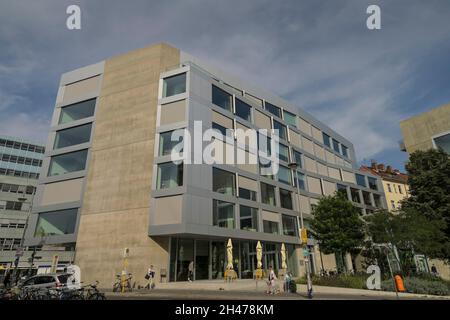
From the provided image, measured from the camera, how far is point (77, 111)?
37.0 m

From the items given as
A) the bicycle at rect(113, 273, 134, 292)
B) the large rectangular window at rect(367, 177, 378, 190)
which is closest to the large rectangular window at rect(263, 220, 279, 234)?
the bicycle at rect(113, 273, 134, 292)

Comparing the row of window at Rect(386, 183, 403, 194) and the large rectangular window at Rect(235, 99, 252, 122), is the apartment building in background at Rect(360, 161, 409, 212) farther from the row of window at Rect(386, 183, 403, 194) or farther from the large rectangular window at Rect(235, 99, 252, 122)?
the large rectangular window at Rect(235, 99, 252, 122)

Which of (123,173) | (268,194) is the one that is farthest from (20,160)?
(268,194)

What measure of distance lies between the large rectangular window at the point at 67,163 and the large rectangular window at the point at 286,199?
79.8 feet

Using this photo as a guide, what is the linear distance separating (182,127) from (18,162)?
5292cm

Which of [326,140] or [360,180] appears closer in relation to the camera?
[326,140]

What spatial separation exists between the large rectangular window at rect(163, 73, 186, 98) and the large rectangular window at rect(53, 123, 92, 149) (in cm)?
1049

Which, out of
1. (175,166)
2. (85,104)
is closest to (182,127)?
(175,166)

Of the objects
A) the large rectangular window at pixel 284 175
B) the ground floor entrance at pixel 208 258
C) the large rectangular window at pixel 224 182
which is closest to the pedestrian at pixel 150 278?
the ground floor entrance at pixel 208 258

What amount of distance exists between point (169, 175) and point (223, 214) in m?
6.65

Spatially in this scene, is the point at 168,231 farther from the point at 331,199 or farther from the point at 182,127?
the point at 331,199

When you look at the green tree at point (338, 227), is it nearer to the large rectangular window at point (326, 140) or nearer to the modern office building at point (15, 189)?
the large rectangular window at point (326, 140)

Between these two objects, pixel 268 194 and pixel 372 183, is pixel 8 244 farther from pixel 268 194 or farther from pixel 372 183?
pixel 372 183

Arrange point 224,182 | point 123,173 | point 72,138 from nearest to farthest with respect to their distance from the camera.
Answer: point 123,173 → point 224,182 → point 72,138
